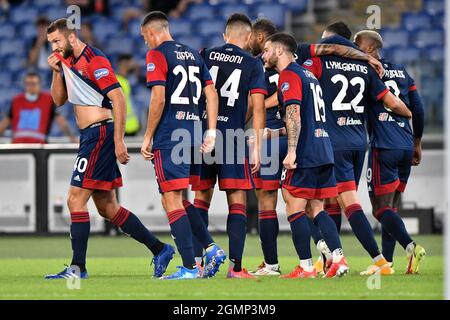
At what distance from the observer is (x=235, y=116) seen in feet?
30.5

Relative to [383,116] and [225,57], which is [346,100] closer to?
[383,116]

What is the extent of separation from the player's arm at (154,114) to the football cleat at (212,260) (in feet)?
3.03

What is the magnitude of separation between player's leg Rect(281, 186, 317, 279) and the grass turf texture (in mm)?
263

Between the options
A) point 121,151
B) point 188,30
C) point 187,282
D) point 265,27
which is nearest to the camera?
point 187,282

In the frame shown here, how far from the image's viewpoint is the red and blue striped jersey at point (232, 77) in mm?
9227

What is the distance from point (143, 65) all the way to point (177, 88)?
10702 mm

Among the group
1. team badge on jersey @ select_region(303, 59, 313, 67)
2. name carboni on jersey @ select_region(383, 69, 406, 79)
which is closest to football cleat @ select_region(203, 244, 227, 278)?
team badge on jersey @ select_region(303, 59, 313, 67)

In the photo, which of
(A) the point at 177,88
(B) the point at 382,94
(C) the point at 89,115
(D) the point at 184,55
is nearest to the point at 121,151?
(C) the point at 89,115

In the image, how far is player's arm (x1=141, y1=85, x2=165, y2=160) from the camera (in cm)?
855

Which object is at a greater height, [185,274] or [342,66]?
[342,66]

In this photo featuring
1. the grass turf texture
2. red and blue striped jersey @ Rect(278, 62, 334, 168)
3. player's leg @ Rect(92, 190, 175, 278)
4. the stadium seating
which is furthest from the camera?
the stadium seating

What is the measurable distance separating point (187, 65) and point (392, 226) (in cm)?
224

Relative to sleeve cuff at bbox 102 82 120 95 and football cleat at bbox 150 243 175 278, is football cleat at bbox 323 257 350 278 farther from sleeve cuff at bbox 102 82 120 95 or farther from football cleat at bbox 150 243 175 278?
sleeve cuff at bbox 102 82 120 95

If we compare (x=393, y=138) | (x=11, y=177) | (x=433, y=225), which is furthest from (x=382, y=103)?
(x=11, y=177)
